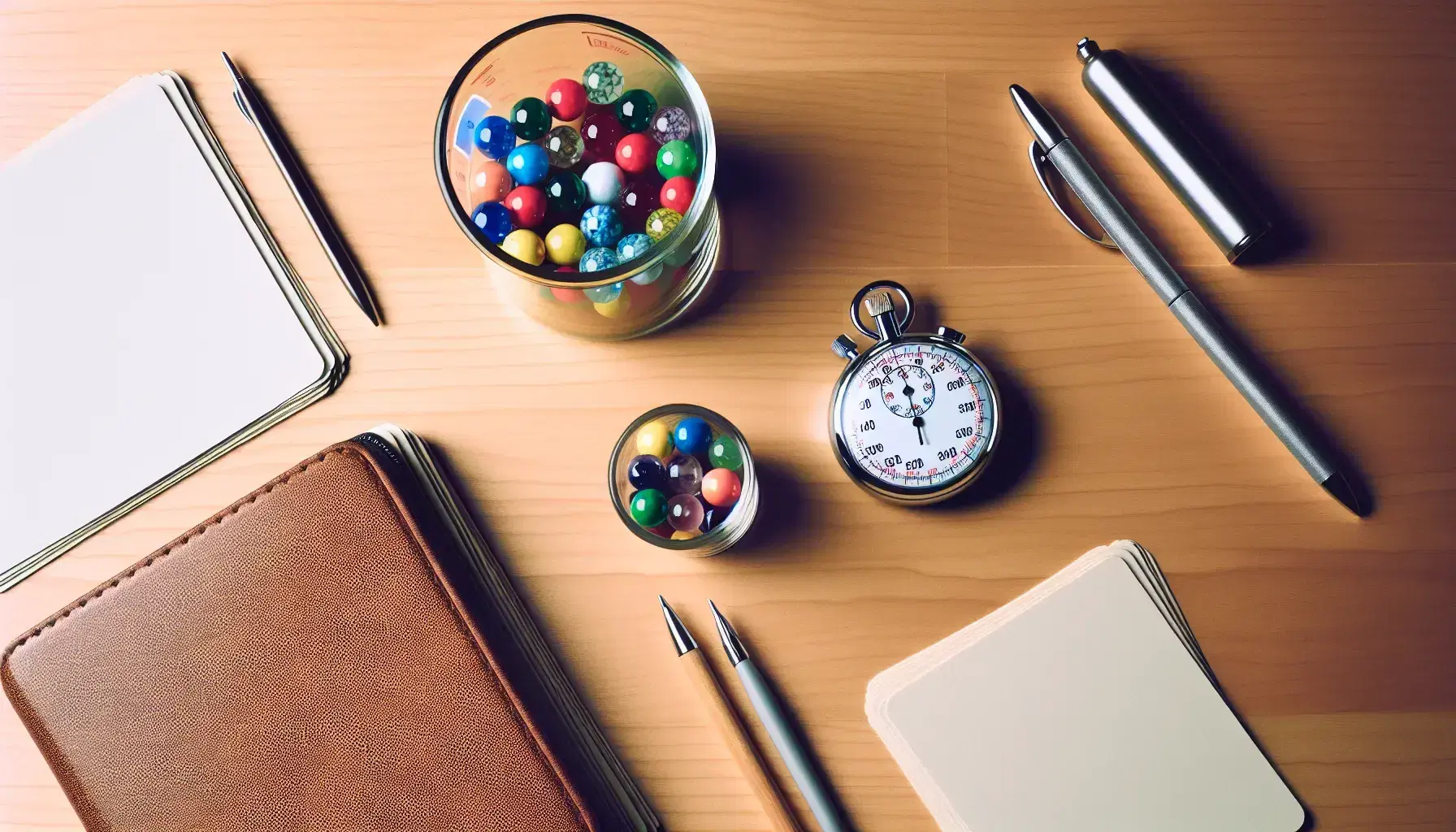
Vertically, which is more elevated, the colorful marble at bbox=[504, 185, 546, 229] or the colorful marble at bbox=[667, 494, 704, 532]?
the colorful marble at bbox=[504, 185, 546, 229]

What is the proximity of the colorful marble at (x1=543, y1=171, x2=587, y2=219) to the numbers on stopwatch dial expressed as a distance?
0.83 ft

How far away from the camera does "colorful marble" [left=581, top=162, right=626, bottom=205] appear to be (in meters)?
0.68

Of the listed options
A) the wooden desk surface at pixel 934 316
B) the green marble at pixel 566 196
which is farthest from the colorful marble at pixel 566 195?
the wooden desk surface at pixel 934 316

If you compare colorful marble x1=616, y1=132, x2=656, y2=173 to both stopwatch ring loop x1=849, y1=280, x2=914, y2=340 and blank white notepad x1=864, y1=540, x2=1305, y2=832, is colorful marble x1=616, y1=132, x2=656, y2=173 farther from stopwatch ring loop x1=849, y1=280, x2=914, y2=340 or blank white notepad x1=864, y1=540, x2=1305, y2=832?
blank white notepad x1=864, y1=540, x2=1305, y2=832

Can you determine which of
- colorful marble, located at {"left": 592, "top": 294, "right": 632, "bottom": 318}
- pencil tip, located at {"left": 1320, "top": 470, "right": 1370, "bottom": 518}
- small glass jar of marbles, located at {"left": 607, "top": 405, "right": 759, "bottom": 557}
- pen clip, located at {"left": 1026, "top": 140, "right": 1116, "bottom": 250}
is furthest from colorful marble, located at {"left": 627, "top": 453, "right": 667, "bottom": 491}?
pencil tip, located at {"left": 1320, "top": 470, "right": 1370, "bottom": 518}

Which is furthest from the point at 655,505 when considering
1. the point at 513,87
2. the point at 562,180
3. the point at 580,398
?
the point at 513,87

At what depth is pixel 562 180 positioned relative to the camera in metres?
0.67

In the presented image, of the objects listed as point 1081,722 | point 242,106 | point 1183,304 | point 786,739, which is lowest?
point 1081,722

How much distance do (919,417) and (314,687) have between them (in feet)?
1.64

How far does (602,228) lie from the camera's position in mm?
670

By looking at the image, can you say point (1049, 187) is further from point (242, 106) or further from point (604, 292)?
point (242, 106)

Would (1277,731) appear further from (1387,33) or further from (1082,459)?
(1387,33)

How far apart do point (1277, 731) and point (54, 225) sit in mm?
1084

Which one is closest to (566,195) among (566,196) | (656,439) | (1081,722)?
(566,196)
